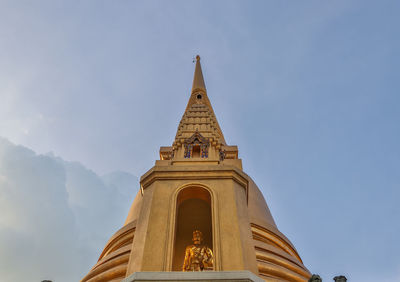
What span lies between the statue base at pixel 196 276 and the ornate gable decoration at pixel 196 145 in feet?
32.2

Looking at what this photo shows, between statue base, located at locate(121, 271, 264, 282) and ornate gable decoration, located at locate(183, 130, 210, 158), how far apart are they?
980 centimetres

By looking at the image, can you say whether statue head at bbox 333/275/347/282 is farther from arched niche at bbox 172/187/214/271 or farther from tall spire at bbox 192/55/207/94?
tall spire at bbox 192/55/207/94

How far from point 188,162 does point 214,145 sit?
2265 millimetres

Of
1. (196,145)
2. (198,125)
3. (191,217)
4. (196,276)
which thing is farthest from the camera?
(198,125)

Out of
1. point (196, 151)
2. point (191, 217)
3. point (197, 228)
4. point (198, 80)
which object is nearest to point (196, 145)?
point (196, 151)

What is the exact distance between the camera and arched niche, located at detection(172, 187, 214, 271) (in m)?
15.7

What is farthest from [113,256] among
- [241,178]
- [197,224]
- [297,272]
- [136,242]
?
[297,272]

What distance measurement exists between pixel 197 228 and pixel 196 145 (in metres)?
5.01

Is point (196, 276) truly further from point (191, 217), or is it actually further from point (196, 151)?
point (196, 151)

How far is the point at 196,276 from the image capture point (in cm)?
1105

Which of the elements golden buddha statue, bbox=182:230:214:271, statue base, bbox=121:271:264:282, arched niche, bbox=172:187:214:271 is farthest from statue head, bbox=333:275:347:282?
arched niche, bbox=172:187:214:271

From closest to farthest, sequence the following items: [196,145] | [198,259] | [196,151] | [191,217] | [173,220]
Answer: [173,220] < [198,259] < [191,217] < [196,145] < [196,151]

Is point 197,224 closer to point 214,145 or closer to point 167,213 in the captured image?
point 167,213

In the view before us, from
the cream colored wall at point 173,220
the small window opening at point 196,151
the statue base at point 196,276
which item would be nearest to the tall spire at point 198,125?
the small window opening at point 196,151
